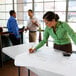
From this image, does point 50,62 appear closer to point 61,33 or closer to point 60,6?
point 61,33

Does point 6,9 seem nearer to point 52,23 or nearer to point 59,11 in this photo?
point 59,11

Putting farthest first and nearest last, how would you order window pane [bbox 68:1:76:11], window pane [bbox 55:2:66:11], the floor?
1. window pane [bbox 55:2:66:11]
2. window pane [bbox 68:1:76:11]
3. the floor

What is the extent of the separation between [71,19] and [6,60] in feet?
9.21

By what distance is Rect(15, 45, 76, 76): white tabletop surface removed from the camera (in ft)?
5.99

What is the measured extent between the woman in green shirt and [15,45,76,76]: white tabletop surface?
0.17 m

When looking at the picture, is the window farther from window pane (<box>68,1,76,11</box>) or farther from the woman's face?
the woman's face

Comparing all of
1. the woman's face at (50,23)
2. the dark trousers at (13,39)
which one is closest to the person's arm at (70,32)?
the woman's face at (50,23)

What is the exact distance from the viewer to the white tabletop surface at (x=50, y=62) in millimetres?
1825

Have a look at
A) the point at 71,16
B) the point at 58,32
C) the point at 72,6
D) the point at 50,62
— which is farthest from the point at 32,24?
the point at 50,62

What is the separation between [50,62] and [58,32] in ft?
2.06

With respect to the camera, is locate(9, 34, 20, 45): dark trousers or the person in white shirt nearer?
locate(9, 34, 20, 45): dark trousers

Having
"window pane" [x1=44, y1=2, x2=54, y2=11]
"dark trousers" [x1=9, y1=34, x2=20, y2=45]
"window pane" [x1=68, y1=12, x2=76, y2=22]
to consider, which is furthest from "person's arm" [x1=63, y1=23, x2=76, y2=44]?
"window pane" [x1=44, y1=2, x2=54, y2=11]

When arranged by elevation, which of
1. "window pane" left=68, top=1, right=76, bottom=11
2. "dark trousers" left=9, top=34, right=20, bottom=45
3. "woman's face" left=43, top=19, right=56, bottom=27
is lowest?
"dark trousers" left=9, top=34, right=20, bottom=45

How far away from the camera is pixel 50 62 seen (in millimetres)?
2037
